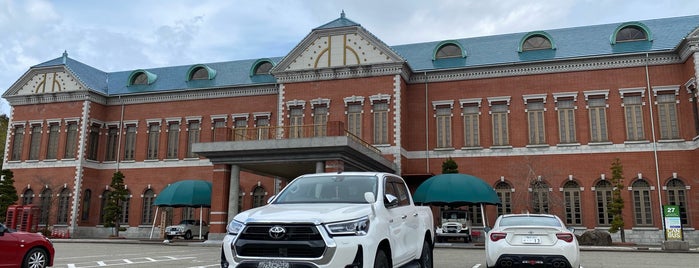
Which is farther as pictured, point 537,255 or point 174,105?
point 174,105

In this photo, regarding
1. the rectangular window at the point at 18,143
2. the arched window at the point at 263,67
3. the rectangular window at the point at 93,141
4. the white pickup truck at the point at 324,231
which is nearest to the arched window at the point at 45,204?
the rectangular window at the point at 93,141

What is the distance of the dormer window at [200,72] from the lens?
37.0 meters

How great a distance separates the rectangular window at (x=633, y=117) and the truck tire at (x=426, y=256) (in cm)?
2232

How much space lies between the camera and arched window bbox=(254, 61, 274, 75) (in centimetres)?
3572

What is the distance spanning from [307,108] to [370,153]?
781 cm

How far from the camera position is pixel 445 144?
30578 mm

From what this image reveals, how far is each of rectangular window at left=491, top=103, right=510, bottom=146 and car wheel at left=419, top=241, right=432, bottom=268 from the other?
21.1m

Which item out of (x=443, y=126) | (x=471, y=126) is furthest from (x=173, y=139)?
(x=471, y=126)

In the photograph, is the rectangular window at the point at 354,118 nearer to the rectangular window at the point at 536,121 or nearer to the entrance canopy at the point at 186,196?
the entrance canopy at the point at 186,196

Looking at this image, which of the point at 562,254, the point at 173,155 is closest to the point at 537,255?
the point at 562,254

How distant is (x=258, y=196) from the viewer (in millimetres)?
33531

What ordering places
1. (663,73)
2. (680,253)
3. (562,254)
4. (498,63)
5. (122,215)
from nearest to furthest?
(562,254) → (680,253) → (663,73) → (498,63) → (122,215)

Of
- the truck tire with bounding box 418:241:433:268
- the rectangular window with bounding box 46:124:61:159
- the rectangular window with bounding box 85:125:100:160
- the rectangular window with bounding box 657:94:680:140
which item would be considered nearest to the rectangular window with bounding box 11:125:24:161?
the rectangular window with bounding box 46:124:61:159

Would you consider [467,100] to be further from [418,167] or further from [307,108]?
[307,108]
